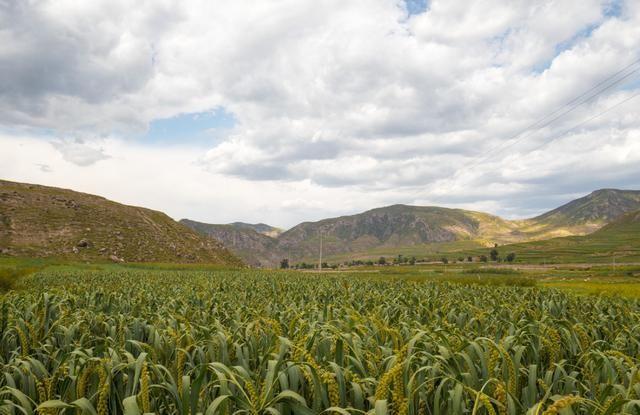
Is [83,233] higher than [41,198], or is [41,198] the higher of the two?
[41,198]

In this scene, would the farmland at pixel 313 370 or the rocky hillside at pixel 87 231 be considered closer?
the farmland at pixel 313 370

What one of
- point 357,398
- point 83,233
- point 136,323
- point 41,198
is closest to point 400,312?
point 136,323

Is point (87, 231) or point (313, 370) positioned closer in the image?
point (313, 370)

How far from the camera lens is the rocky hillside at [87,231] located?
99062mm

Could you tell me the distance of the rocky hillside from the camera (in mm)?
99062

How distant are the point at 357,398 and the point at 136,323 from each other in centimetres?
664

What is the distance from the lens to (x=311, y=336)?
6477mm

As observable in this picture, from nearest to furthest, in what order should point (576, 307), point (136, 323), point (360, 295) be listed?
1. point (136, 323)
2. point (576, 307)
3. point (360, 295)

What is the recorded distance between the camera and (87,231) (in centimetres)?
10956

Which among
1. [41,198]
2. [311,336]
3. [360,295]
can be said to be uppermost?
[41,198]

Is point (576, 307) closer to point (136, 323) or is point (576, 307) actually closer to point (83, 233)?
point (136, 323)

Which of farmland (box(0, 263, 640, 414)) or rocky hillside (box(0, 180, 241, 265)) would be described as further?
rocky hillside (box(0, 180, 241, 265))

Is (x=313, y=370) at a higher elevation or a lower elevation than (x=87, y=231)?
lower

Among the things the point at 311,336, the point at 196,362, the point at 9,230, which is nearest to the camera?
the point at 311,336
